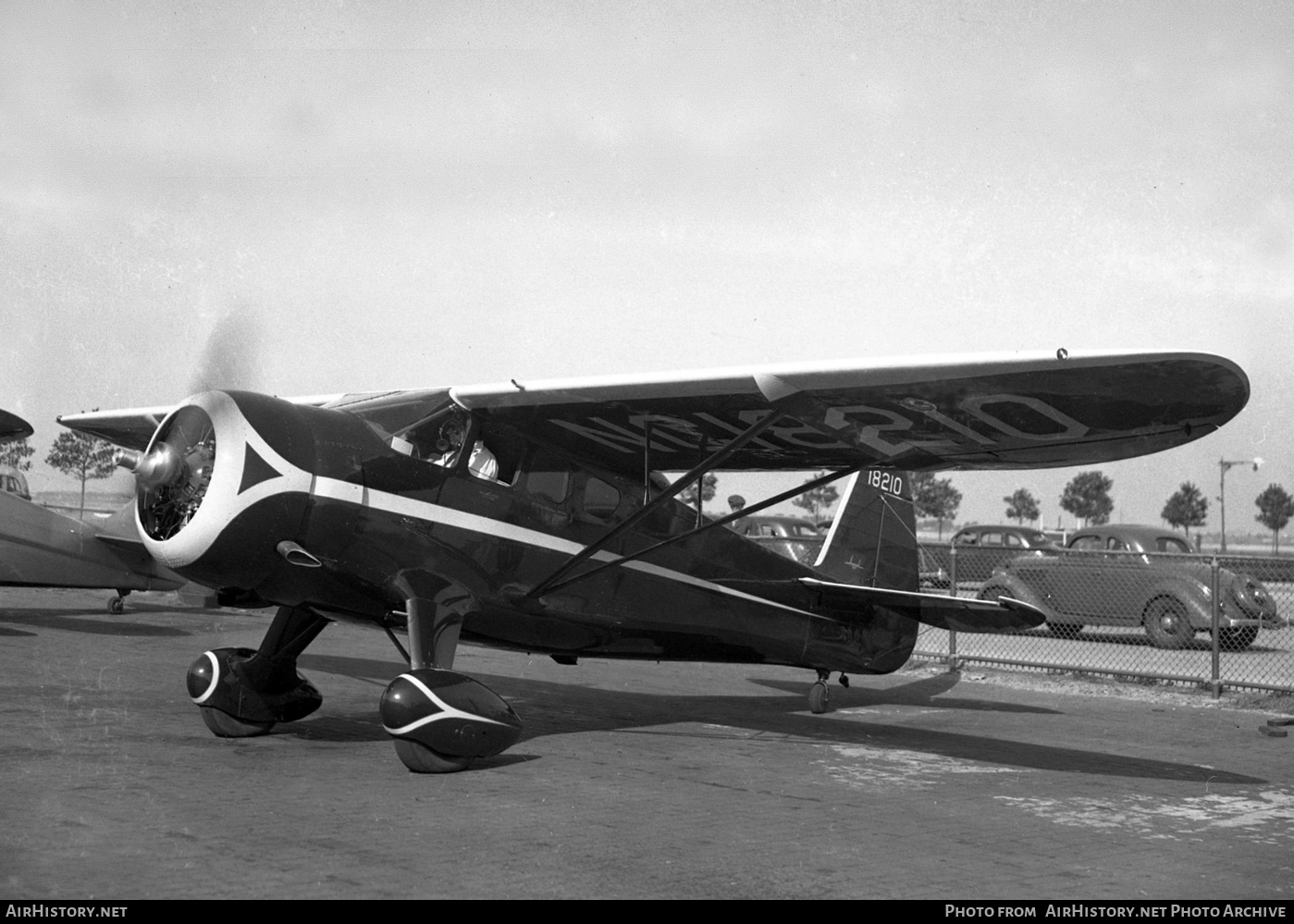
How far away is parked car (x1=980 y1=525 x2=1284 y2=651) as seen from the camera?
16.6 m

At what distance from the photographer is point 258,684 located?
8406mm

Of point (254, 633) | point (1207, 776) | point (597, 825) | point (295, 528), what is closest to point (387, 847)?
point (597, 825)

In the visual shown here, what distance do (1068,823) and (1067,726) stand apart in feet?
14.4

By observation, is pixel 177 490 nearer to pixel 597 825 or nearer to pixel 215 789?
pixel 215 789

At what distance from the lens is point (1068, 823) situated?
21.2ft

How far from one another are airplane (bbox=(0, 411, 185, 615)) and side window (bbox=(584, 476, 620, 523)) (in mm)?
8178

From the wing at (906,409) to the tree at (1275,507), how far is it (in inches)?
3616

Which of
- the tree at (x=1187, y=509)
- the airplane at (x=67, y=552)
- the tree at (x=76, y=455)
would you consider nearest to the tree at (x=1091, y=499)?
the tree at (x=1187, y=509)

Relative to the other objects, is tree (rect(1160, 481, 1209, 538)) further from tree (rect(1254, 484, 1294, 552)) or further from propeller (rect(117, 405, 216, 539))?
propeller (rect(117, 405, 216, 539))

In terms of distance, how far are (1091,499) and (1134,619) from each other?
80352mm

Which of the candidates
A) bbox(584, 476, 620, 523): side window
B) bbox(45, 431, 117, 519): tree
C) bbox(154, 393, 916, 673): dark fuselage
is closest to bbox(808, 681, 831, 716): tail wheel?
bbox(154, 393, 916, 673): dark fuselage

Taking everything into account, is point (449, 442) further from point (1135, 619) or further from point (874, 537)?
point (1135, 619)

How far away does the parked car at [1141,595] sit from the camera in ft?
54.5

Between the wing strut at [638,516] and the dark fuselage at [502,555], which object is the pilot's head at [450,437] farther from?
the wing strut at [638,516]
